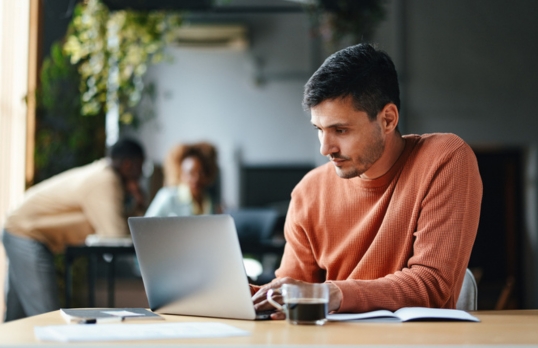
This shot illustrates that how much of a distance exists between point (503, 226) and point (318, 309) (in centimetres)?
642

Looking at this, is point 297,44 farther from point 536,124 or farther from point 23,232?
point 23,232

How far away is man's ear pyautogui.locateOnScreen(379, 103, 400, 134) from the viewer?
5.76 ft

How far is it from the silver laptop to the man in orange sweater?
0.24ft

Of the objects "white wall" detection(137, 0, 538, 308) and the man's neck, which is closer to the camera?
the man's neck

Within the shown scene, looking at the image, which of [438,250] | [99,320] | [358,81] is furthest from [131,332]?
[358,81]

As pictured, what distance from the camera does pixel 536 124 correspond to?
23.0 ft

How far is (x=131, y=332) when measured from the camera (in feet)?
3.63

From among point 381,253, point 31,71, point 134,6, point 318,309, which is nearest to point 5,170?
point 31,71

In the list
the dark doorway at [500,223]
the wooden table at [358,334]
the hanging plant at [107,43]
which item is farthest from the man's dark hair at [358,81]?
the dark doorway at [500,223]

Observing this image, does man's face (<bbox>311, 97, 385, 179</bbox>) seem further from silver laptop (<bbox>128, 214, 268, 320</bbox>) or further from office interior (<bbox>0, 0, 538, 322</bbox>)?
office interior (<bbox>0, 0, 538, 322</bbox>)

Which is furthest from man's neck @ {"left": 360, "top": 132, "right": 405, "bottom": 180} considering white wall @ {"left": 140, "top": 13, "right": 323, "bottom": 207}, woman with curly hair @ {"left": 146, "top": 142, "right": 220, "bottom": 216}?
white wall @ {"left": 140, "top": 13, "right": 323, "bottom": 207}

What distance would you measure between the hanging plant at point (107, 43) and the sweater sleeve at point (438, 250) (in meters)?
2.88

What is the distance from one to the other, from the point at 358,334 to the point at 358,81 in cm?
74

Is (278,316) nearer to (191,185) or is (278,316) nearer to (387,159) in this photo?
(387,159)
